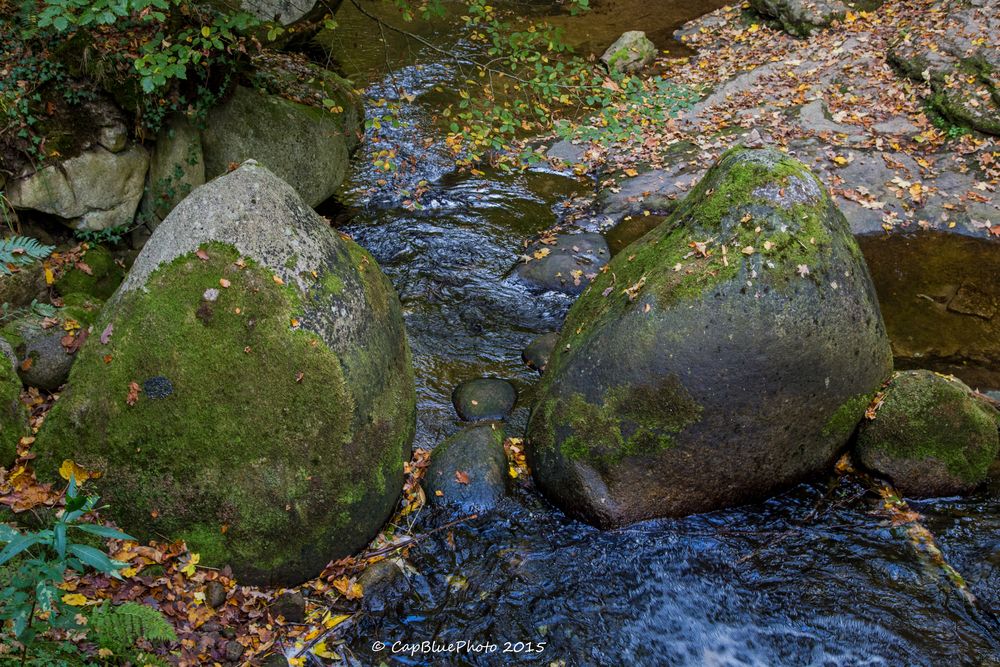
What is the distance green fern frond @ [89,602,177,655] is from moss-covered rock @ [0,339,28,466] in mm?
1448

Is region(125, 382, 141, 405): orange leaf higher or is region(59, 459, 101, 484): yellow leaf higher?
region(125, 382, 141, 405): orange leaf

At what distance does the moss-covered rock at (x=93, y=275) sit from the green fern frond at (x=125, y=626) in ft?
10.8

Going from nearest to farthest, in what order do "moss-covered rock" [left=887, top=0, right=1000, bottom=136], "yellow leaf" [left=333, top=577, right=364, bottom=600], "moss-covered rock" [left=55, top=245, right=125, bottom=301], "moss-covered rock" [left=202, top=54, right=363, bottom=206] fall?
1. "yellow leaf" [left=333, top=577, right=364, bottom=600]
2. "moss-covered rock" [left=55, top=245, right=125, bottom=301]
3. "moss-covered rock" [left=202, top=54, right=363, bottom=206]
4. "moss-covered rock" [left=887, top=0, right=1000, bottom=136]

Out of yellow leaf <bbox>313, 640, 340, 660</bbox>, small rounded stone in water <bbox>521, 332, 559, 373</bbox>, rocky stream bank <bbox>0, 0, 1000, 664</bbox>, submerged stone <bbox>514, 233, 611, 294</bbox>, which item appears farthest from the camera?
submerged stone <bbox>514, 233, 611, 294</bbox>

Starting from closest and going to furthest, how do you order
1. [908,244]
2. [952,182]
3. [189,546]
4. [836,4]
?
[189,546], [908,244], [952,182], [836,4]

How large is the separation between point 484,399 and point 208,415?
8.55 ft

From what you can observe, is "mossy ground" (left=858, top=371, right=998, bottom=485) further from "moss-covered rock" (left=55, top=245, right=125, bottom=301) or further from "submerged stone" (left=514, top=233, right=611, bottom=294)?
"moss-covered rock" (left=55, top=245, right=125, bottom=301)

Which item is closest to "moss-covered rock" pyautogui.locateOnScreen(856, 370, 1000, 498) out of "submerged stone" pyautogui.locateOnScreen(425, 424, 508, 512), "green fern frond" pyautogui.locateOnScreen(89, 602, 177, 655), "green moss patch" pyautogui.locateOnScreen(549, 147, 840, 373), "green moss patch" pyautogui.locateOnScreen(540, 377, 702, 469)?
"green moss patch" pyautogui.locateOnScreen(549, 147, 840, 373)

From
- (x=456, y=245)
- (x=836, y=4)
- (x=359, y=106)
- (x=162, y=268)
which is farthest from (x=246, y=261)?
(x=836, y=4)

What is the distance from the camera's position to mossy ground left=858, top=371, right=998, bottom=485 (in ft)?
16.9

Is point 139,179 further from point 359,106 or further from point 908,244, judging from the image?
point 908,244

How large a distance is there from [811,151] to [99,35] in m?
8.62

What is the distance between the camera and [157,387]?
165 inches

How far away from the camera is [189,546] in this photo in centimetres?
421
